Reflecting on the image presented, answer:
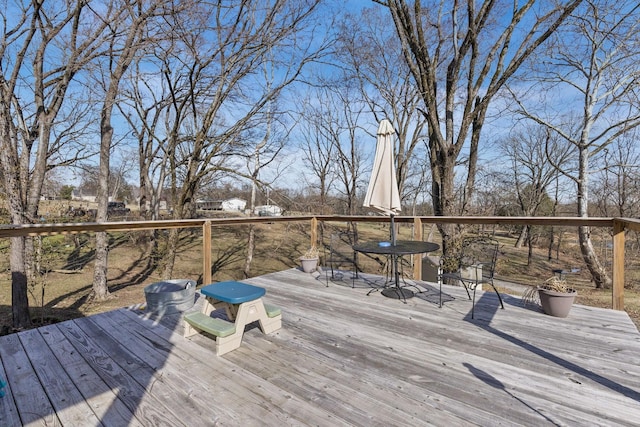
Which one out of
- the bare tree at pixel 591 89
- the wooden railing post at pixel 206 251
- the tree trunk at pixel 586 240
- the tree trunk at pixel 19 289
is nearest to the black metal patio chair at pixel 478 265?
the wooden railing post at pixel 206 251

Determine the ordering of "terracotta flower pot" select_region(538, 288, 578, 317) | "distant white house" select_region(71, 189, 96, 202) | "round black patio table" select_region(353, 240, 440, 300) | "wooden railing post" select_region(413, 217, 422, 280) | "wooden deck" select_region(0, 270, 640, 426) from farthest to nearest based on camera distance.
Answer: "distant white house" select_region(71, 189, 96, 202) < "wooden railing post" select_region(413, 217, 422, 280) < "round black patio table" select_region(353, 240, 440, 300) < "terracotta flower pot" select_region(538, 288, 578, 317) < "wooden deck" select_region(0, 270, 640, 426)

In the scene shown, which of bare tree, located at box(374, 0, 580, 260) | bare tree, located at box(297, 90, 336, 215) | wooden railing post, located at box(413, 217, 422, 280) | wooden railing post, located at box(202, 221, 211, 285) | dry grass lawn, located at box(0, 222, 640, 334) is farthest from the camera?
bare tree, located at box(297, 90, 336, 215)

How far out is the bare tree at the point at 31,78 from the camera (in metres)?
4.95

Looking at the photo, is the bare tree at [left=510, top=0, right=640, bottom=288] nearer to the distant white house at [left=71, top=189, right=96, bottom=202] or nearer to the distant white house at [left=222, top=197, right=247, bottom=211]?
the distant white house at [left=222, top=197, right=247, bottom=211]

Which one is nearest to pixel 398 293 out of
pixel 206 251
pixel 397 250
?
pixel 397 250

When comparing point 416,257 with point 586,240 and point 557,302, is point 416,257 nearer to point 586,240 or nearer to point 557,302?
point 557,302

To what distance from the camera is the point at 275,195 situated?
7.08m

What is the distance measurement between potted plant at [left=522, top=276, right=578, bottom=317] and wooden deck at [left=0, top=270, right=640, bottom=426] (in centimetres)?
13

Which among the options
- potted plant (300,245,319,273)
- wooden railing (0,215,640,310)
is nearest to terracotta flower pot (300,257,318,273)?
potted plant (300,245,319,273)

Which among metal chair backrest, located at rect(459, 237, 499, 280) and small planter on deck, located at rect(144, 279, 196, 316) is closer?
small planter on deck, located at rect(144, 279, 196, 316)

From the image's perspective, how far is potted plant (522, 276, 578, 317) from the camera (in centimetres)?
292

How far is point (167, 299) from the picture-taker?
3.02 m

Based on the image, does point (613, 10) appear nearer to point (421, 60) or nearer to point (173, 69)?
point (421, 60)

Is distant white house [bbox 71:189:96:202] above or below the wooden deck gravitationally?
above
